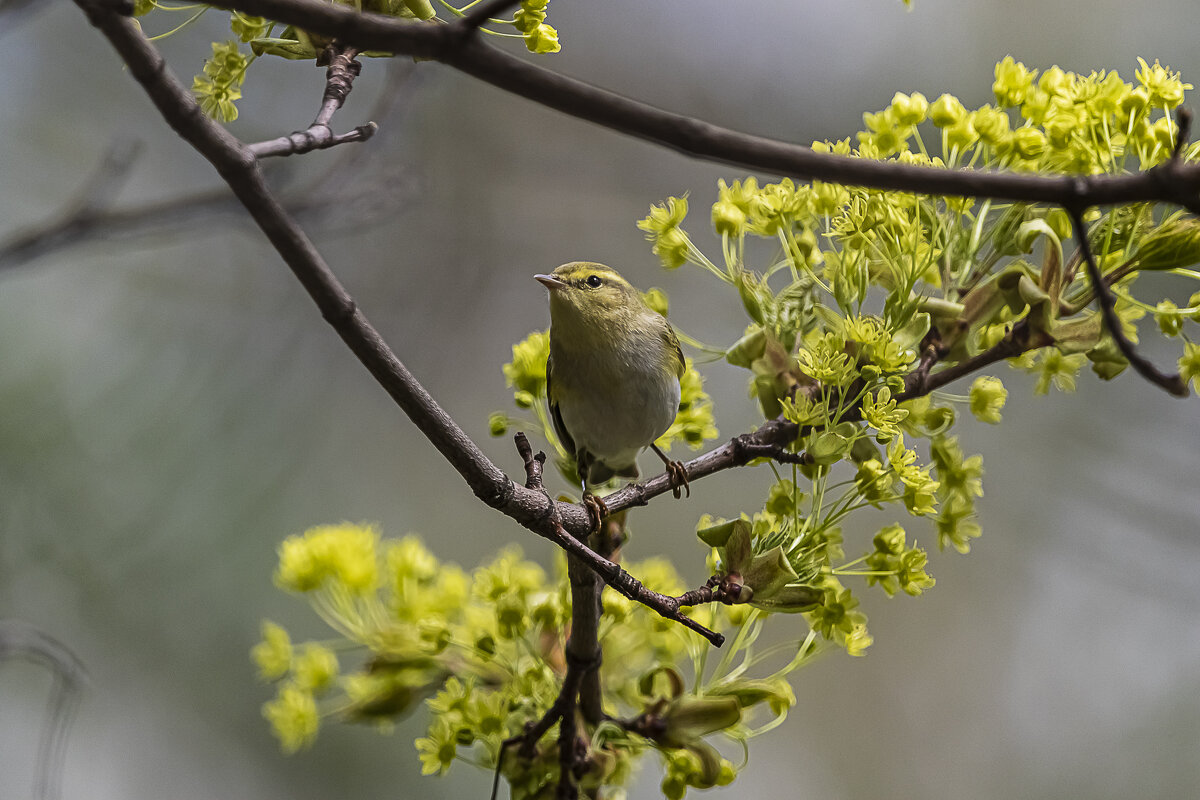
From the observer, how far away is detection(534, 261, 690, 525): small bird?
1.57m

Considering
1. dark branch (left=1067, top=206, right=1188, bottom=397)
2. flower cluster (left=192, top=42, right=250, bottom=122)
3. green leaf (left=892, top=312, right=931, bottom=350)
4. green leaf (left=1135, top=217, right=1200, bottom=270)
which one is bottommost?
green leaf (left=892, top=312, right=931, bottom=350)

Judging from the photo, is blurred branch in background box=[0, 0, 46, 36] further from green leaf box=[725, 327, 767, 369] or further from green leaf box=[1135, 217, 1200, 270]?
green leaf box=[1135, 217, 1200, 270]

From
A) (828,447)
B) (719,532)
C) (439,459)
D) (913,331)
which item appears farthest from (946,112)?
(439,459)

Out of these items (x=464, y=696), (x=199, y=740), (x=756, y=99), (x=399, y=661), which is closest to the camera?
(x=464, y=696)

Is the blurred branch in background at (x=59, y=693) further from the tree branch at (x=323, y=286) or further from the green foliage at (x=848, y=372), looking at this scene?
the tree branch at (x=323, y=286)

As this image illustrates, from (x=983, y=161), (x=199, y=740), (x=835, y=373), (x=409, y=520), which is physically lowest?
(x=199, y=740)

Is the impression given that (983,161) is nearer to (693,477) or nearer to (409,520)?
(693,477)

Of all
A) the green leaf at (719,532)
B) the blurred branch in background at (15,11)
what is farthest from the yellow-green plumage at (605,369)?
the blurred branch in background at (15,11)

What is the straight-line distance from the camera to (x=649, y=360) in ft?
5.29

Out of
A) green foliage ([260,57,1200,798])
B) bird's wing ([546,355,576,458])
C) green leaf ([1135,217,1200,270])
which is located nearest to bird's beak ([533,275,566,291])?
bird's wing ([546,355,576,458])

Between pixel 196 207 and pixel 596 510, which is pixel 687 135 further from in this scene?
pixel 196 207

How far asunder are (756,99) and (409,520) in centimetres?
209

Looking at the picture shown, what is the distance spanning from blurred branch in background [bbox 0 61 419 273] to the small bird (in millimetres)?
393

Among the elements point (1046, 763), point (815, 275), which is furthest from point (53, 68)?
point (1046, 763)
